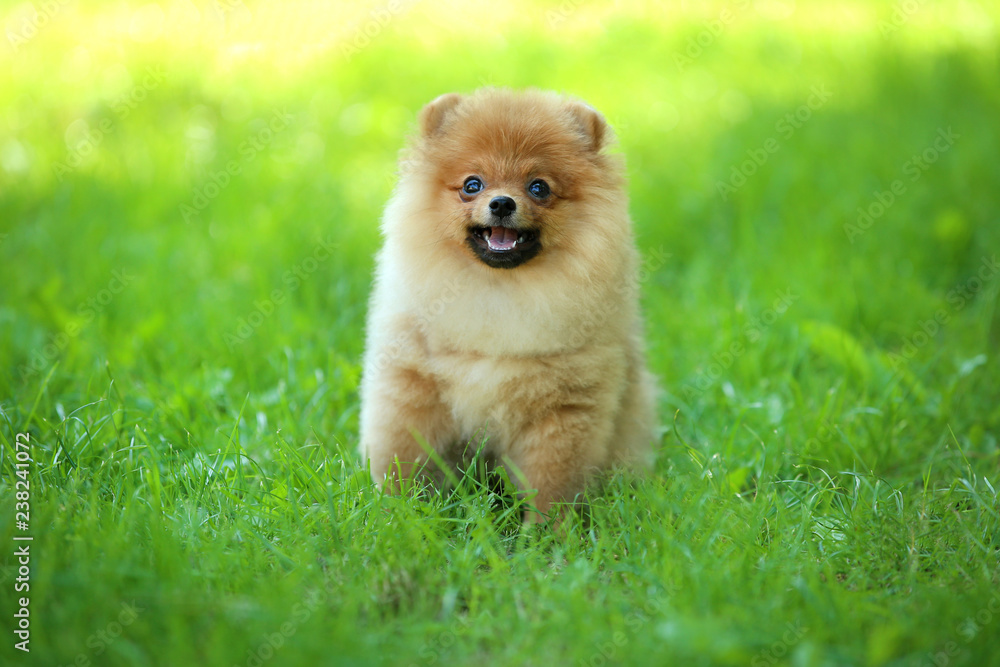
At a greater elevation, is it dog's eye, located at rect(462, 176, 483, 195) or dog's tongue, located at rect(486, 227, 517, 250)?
dog's eye, located at rect(462, 176, 483, 195)

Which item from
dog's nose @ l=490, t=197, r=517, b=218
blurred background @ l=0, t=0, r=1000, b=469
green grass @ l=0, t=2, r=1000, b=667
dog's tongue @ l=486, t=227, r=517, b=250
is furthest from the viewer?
blurred background @ l=0, t=0, r=1000, b=469

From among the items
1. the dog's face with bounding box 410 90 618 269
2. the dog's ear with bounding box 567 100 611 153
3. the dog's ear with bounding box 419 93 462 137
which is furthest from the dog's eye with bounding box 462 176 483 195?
the dog's ear with bounding box 567 100 611 153

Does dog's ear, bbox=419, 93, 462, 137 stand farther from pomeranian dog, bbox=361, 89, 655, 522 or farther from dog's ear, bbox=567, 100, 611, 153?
dog's ear, bbox=567, 100, 611, 153

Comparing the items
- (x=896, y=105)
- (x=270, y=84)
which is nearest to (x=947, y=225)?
(x=896, y=105)

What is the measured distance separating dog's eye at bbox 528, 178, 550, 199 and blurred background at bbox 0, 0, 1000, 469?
67cm

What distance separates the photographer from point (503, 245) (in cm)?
298

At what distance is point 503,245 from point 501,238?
32mm

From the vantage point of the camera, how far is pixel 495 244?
2.99m

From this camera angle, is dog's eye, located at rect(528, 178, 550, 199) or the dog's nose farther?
dog's eye, located at rect(528, 178, 550, 199)

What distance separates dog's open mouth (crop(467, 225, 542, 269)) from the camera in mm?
2986

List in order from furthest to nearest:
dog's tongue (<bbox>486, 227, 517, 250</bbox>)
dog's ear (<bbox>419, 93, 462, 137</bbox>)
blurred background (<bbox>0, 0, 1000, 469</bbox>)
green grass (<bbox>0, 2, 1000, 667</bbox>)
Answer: blurred background (<bbox>0, 0, 1000, 469</bbox>), dog's ear (<bbox>419, 93, 462, 137</bbox>), dog's tongue (<bbox>486, 227, 517, 250</bbox>), green grass (<bbox>0, 2, 1000, 667</bbox>)

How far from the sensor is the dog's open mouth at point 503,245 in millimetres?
2986

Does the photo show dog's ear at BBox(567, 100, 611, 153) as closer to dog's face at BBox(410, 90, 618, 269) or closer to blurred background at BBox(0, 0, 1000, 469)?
dog's face at BBox(410, 90, 618, 269)

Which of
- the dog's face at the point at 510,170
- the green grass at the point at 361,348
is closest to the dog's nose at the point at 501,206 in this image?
the dog's face at the point at 510,170
